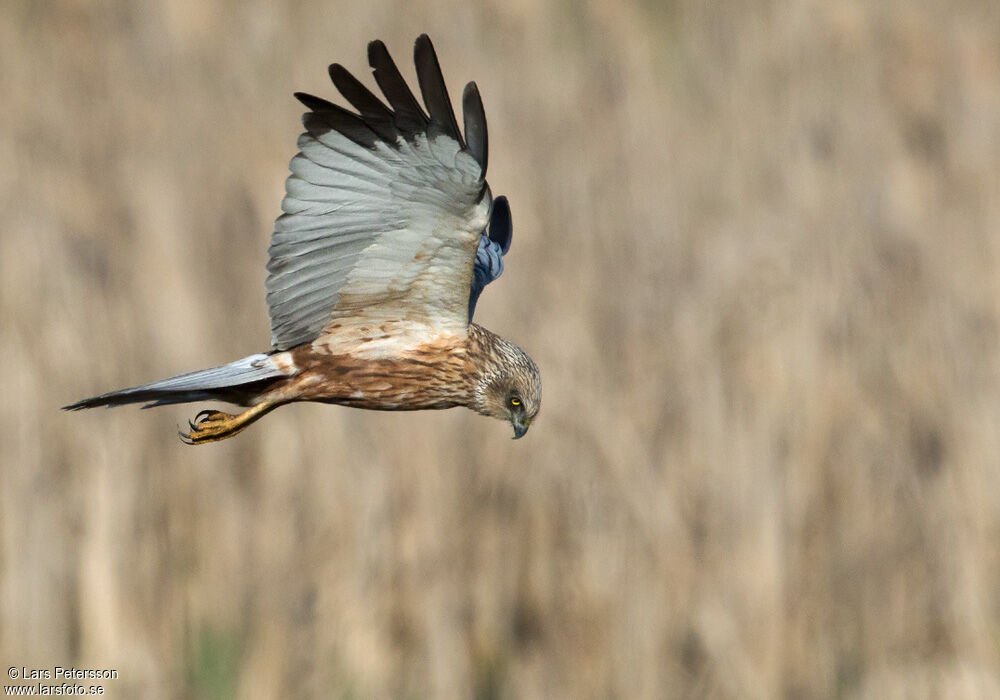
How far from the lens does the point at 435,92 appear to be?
1884mm

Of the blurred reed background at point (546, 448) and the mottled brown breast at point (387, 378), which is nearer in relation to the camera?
the mottled brown breast at point (387, 378)

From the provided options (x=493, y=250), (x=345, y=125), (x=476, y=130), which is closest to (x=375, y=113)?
(x=345, y=125)

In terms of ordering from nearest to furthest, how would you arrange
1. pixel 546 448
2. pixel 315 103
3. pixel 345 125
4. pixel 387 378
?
pixel 315 103 → pixel 345 125 → pixel 387 378 → pixel 546 448

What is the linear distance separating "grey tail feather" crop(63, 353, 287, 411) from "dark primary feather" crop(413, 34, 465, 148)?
0.49m

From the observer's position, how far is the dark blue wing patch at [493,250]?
111 inches

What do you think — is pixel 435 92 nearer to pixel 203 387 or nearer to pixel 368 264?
pixel 368 264

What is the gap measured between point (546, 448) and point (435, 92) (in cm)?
317

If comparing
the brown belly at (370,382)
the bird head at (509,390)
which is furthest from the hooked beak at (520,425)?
the brown belly at (370,382)

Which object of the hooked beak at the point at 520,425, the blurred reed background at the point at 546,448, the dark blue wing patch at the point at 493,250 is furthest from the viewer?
the blurred reed background at the point at 546,448

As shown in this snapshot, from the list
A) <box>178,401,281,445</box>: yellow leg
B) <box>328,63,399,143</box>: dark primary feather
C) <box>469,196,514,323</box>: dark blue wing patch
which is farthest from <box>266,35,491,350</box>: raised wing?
<box>469,196,514,323</box>: dark blue wing patch

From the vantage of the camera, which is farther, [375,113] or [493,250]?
[493,250]

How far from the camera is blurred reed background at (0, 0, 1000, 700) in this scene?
4.81m

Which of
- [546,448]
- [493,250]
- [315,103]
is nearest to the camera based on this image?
[315,103]

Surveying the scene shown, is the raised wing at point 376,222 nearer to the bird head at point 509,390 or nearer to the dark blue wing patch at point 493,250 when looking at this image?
the bird head at point 509,390
